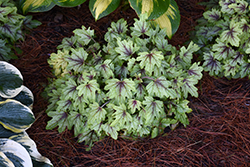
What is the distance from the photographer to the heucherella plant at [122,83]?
3.76 ft

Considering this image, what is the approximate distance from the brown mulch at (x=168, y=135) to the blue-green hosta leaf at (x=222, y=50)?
1.04 ft

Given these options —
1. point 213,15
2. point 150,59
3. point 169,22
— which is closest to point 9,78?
point 150,59

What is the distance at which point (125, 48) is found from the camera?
3.88 feet

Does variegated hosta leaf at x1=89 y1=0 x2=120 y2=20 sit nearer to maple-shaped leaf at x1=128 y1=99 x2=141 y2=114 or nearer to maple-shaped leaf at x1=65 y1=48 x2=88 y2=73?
maple-shaped leaf at x1=65 y1=48 x2=88 y2=73

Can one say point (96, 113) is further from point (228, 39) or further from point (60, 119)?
point (228, 39)

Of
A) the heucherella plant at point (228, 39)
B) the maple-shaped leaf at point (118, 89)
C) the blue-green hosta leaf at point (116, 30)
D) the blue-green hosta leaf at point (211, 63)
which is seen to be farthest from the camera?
the blue-green hosta leaf at point (211, 63)

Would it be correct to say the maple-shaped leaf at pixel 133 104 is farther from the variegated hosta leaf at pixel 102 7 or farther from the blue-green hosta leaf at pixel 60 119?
the variegated hosta leaf at pixel 102 7

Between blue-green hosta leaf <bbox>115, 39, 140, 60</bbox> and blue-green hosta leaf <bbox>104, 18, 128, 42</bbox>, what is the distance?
0.18m

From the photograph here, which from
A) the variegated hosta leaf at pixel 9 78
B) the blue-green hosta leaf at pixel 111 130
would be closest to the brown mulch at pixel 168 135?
the blue-green hosta leaf at pixel 111 130

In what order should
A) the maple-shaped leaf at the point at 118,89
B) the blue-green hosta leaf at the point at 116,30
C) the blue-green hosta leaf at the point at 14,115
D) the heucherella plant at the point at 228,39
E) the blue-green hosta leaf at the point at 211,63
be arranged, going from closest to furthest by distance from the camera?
the maple-shaped leaf at the point at 118,89, the blue-green hosta leaf at the point at 14,115, the blue-green hosta leaf at the point at 116,30, the heucherella plant at the point at 228,39, the blue-green hosta leaf at the point at 211,63

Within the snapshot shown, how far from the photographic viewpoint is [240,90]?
69.1 inches

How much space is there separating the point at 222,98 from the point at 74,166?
1356mm

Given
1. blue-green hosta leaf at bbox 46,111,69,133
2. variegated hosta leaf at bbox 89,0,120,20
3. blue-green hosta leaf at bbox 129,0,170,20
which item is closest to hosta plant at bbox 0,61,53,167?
blue-green hosta leaf at bbox 46,111,69,133

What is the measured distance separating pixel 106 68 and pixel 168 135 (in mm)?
813
